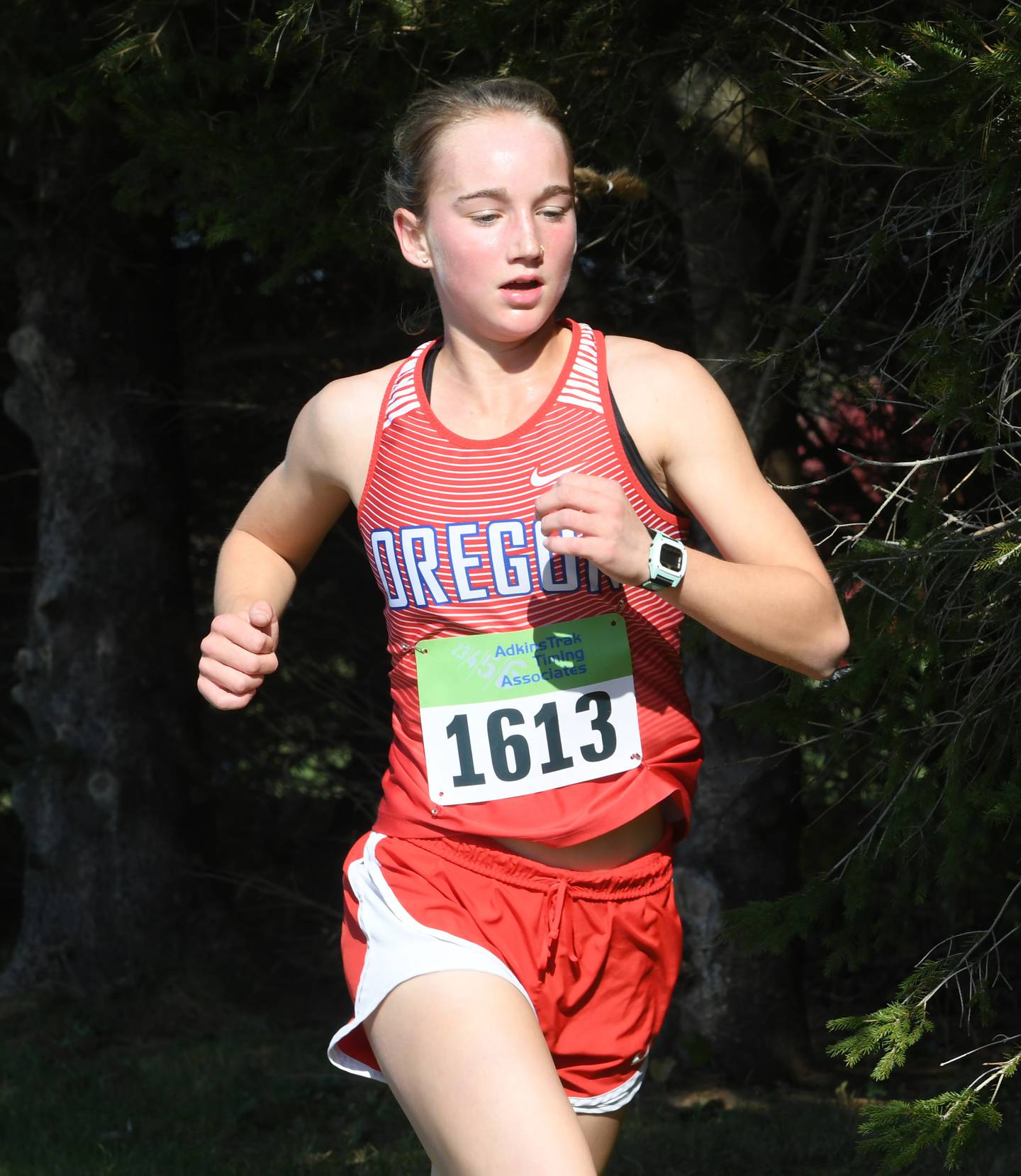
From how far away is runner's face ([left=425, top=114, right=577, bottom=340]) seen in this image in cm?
246

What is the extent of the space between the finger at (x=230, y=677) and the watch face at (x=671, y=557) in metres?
0.68

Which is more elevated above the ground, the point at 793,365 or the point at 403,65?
the point at 403,65

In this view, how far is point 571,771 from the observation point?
8.13 ft

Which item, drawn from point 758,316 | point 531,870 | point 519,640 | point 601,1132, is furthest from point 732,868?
point 519,640

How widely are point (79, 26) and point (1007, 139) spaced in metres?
3.50

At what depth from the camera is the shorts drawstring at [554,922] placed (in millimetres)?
2426

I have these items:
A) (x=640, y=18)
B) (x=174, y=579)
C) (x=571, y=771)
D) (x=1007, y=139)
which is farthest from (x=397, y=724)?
(x=174, y=579)

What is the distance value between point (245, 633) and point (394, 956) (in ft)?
1.94

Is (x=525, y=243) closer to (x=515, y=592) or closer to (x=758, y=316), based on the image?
(x=515, y=592)

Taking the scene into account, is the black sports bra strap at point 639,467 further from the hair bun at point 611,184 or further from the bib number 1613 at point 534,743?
the hair bun at point 611,184

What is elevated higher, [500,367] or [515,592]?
[500,367]

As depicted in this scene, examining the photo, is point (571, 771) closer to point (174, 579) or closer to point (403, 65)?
point (403, 65)

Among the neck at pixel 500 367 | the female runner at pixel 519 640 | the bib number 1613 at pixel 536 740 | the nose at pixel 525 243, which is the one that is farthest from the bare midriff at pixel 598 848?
the nose at pixel 525 243

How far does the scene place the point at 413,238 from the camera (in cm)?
268
